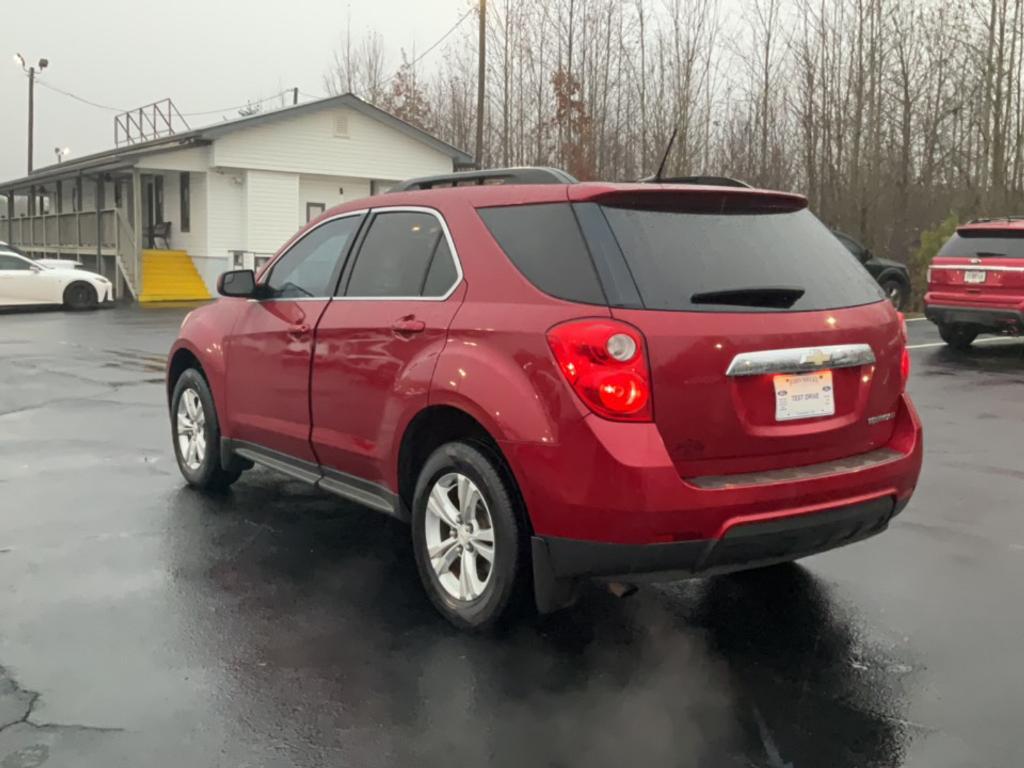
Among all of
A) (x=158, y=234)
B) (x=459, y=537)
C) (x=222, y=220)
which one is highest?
(x=222, y=220)

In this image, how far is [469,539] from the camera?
3.96m

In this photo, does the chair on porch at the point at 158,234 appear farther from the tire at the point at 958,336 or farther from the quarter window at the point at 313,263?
the quarter window at the point at 313,263

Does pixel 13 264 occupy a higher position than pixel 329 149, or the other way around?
pixel 329 149

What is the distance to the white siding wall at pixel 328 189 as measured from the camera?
31469 millimetres

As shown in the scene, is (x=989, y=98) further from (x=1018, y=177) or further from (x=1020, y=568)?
(x=1020, y=568)

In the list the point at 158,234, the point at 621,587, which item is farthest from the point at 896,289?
the point at 158,234

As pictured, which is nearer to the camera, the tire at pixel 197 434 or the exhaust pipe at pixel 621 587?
the exhaust pipe at pixel 621 587

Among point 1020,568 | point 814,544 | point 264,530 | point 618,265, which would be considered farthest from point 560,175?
point 1020,568

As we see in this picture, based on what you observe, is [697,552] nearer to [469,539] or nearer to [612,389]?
[612,389]

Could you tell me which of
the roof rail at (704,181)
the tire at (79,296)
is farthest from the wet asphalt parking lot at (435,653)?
the tire at (79,296)

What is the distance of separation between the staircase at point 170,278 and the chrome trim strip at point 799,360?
26.3m

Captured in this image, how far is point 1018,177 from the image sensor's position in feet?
97.0

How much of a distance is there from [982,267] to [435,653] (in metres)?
11.1

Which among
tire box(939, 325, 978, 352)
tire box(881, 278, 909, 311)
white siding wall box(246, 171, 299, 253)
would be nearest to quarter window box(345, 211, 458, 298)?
tire box(939, 325, 978, 352)
